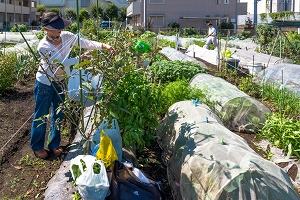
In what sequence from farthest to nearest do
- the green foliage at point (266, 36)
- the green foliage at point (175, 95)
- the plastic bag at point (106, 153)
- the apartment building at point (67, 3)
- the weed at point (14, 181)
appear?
the apartment building at point (67, 3) < the green foliage at point (266, 36) < the green foliage at point (175, 95) < the weed at point (14, 181) < the plastic bag at point (106, 153)

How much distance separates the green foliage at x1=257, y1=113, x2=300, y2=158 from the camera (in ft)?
14.0

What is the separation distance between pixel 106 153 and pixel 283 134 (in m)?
2.37

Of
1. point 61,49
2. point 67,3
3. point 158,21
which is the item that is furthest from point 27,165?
point 67,3

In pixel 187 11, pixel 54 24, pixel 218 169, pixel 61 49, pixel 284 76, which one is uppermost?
pixel 187 11

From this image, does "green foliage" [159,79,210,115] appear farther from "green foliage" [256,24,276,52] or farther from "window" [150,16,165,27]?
"window" [150,16,165,27]

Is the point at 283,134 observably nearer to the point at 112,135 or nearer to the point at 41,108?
the point at 112,135

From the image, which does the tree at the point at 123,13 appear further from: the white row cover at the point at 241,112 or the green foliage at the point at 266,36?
the white row cover at the point at 241,112

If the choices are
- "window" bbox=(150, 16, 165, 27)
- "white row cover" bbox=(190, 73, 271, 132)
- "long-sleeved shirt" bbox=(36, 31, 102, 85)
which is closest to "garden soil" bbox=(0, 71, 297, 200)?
"white row cover" bbox=(190, 73, 271, 132)

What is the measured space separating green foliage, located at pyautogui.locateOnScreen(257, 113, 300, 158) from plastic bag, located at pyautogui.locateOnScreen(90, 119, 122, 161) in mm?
1971

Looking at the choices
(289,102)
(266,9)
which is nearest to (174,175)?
(289,102)

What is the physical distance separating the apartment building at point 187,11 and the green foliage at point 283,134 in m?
34.8

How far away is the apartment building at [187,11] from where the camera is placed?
39.1m

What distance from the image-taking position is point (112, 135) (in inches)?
124

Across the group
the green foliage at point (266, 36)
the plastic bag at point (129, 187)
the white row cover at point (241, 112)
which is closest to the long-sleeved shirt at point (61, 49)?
the plastic bag at point (129, 187)
